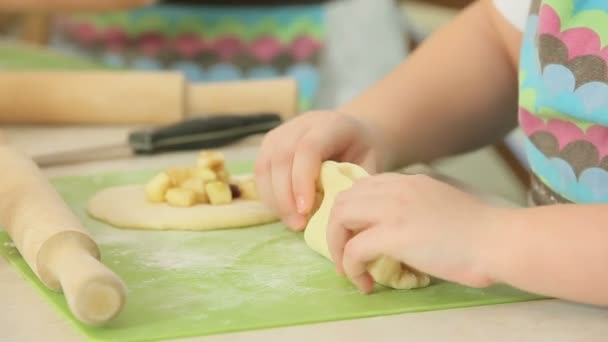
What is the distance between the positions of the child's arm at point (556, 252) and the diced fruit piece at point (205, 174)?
0.32 m

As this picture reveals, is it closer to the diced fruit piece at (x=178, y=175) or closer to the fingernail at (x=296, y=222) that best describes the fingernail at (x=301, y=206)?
the fingernail at (x=296, y=222)

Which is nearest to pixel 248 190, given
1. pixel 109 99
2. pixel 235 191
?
pixel 235 191

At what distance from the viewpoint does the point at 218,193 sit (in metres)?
0.80

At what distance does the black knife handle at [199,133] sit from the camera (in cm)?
101

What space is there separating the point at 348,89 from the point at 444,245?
1.07 metres

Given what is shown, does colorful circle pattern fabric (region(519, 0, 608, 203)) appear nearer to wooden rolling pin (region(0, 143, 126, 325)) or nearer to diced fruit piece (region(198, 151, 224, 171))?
diced fruit piece (region(198, 151, 224, 171))

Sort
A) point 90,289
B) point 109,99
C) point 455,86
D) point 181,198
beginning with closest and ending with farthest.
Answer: point 90,289 < point 181,198 < point 455,86 < point 109,99

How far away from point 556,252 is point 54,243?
31 centimetres

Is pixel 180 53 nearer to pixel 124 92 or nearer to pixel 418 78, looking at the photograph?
pixel 124 92

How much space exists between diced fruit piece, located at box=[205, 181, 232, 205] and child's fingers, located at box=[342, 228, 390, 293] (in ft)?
0.69

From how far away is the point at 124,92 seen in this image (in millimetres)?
1174

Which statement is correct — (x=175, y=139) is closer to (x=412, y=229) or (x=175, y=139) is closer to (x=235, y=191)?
(x=235, y=191)

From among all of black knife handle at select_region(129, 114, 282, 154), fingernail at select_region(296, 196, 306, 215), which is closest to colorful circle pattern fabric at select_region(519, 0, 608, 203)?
fingernail at select_region(296, 196, 306, 215)

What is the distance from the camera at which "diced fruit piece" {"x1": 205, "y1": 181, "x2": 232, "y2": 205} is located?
0.80m
